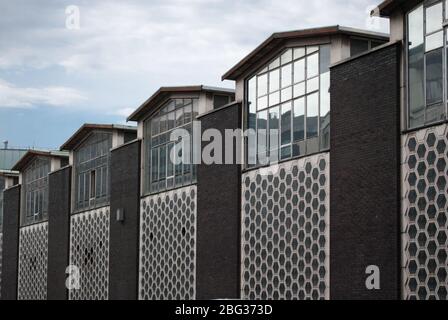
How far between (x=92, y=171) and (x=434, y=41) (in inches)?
887

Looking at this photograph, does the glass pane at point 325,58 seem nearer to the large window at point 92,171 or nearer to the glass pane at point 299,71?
the glass pane at point 299,71

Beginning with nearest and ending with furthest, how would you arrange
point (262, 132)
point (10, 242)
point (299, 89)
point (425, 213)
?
point (425, 213), point (299, 89), point (262, 132), point (10, 242)

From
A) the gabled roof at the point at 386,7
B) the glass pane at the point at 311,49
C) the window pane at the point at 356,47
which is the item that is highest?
the gabled roof at the point at 386,7

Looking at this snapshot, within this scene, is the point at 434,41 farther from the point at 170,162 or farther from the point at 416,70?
the point at 170,162

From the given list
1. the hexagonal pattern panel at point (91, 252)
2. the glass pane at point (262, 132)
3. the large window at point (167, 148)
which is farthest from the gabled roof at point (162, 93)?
the hexagonal pattern panel at point (91, 252)

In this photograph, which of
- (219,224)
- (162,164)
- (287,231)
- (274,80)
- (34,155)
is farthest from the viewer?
(34,155)

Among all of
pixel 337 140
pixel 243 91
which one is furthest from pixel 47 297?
pixel 337 140

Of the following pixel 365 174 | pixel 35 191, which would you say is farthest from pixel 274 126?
pixel 35 191

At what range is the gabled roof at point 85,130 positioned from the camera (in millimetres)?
38344

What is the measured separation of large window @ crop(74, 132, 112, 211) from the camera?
39.4 m

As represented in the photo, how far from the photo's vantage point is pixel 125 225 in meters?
36.5

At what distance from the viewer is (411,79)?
22.1 meters

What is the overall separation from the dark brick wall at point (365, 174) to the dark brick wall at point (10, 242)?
2919 centimetres
